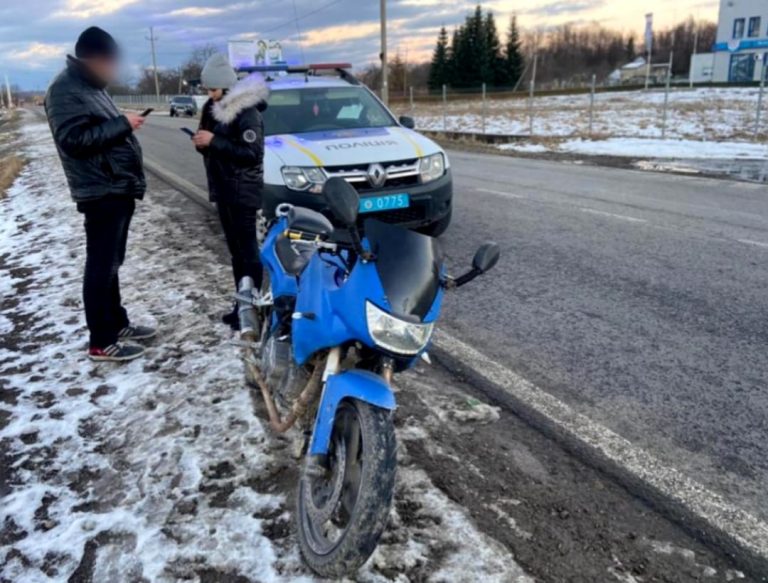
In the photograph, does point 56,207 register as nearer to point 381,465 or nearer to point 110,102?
point 110,102

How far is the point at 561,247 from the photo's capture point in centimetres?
693

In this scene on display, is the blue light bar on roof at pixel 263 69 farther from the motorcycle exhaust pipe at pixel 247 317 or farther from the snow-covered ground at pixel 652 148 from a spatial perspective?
the snow-covered ground at pixel 652 148

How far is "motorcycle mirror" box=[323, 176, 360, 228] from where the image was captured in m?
2.27

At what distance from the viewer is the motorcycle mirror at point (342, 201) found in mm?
2271

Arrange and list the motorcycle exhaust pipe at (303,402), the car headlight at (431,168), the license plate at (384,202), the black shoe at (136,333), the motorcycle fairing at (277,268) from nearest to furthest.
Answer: the motorcycle exhaust pipe at (303,402), the motorcycle fairing at (277,268), the black shoe at (136,333), the license plate at (384,202), the car headlight at (431,168)

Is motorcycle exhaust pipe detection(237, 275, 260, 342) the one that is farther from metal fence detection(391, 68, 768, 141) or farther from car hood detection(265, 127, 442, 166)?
metal fence detection(391, 68, 768, 141)

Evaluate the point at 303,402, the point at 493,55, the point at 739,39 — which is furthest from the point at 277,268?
the point at 493,55

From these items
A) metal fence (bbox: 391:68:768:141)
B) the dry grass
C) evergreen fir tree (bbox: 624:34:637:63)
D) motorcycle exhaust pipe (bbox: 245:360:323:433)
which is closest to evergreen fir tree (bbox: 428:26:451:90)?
metal fence (bbox: 391:68:768:141)

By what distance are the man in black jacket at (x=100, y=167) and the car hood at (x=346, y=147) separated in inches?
78.6

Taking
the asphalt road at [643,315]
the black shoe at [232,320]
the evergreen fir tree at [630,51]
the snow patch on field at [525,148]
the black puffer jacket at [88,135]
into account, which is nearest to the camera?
the asphalt road at [643,315]

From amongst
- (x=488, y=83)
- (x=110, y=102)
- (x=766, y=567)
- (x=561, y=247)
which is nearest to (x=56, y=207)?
(x=110, y=102)

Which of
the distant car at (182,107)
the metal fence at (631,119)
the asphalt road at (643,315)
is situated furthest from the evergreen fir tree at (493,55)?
the asphalt road at (643,315)

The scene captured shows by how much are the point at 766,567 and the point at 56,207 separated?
10.3m

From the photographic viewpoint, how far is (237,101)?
4316 millimetres
